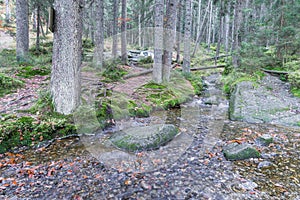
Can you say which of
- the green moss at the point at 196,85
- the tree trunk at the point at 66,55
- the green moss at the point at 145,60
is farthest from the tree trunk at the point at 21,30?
the green moss at the point at 196,85

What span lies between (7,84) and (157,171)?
6760mm

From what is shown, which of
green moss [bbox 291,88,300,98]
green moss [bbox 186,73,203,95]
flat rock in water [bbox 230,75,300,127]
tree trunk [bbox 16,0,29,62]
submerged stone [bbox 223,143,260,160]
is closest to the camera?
submerged stone [bbox 223,143,260,160]

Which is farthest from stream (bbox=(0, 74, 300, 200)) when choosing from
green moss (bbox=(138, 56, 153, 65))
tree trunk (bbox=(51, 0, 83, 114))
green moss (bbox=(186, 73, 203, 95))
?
green moss (bbox=(138, 56, 153, 65))

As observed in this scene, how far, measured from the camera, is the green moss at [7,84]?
7.24m

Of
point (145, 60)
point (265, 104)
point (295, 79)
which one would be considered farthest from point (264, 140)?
point (145, 60)

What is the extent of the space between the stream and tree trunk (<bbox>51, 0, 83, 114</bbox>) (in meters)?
1.23

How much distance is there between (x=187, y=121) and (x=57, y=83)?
4.34 meters

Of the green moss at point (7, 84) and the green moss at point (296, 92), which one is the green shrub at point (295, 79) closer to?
the green moss at point (296, 92)

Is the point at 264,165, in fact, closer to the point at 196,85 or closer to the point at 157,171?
the point at 157,171

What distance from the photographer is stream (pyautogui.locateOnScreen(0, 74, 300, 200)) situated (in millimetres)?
3389

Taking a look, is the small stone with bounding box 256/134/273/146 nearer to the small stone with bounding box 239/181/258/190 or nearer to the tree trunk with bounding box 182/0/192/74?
the small stone with bounding box 239/181/258/190

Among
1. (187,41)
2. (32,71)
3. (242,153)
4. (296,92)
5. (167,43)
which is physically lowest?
(242,153)

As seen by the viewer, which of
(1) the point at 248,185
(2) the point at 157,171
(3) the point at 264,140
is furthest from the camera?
(3) the point at 264,140

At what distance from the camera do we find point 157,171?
404cm
